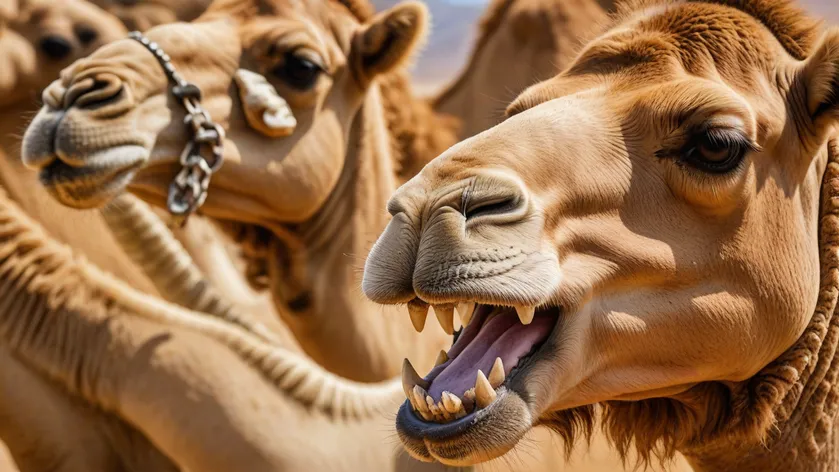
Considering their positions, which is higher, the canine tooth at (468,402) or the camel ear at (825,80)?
the camel ear at (825,80)

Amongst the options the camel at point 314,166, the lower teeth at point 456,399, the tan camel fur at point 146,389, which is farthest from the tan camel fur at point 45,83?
the lower teeth at point 456,399

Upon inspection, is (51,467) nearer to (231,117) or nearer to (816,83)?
(231,117)

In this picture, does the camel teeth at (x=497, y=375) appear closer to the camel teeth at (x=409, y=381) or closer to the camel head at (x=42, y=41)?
the camel teeth at (x=409, y=381)

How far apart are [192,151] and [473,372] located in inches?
79.2

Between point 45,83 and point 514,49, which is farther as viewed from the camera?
point 514,49

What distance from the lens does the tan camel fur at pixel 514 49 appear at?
5961 millimetres

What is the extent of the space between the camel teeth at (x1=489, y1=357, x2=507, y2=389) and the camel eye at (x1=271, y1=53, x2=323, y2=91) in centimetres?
231

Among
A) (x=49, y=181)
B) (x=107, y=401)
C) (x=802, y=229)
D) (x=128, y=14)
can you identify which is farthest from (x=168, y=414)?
(x=128, y=14)

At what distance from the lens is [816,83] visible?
2330 mm

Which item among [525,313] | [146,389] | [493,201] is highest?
[493,201]

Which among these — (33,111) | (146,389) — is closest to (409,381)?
(146,389)

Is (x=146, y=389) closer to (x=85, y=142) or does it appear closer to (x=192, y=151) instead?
(x=85, y=142)

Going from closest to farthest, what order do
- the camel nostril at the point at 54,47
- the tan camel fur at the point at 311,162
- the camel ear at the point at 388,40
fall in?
1. the tan camel fur at the point at 311,162
2. the camel ear at the point at 388,40
3. the camel nostril at the point at 54,47

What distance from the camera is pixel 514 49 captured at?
6.07m
